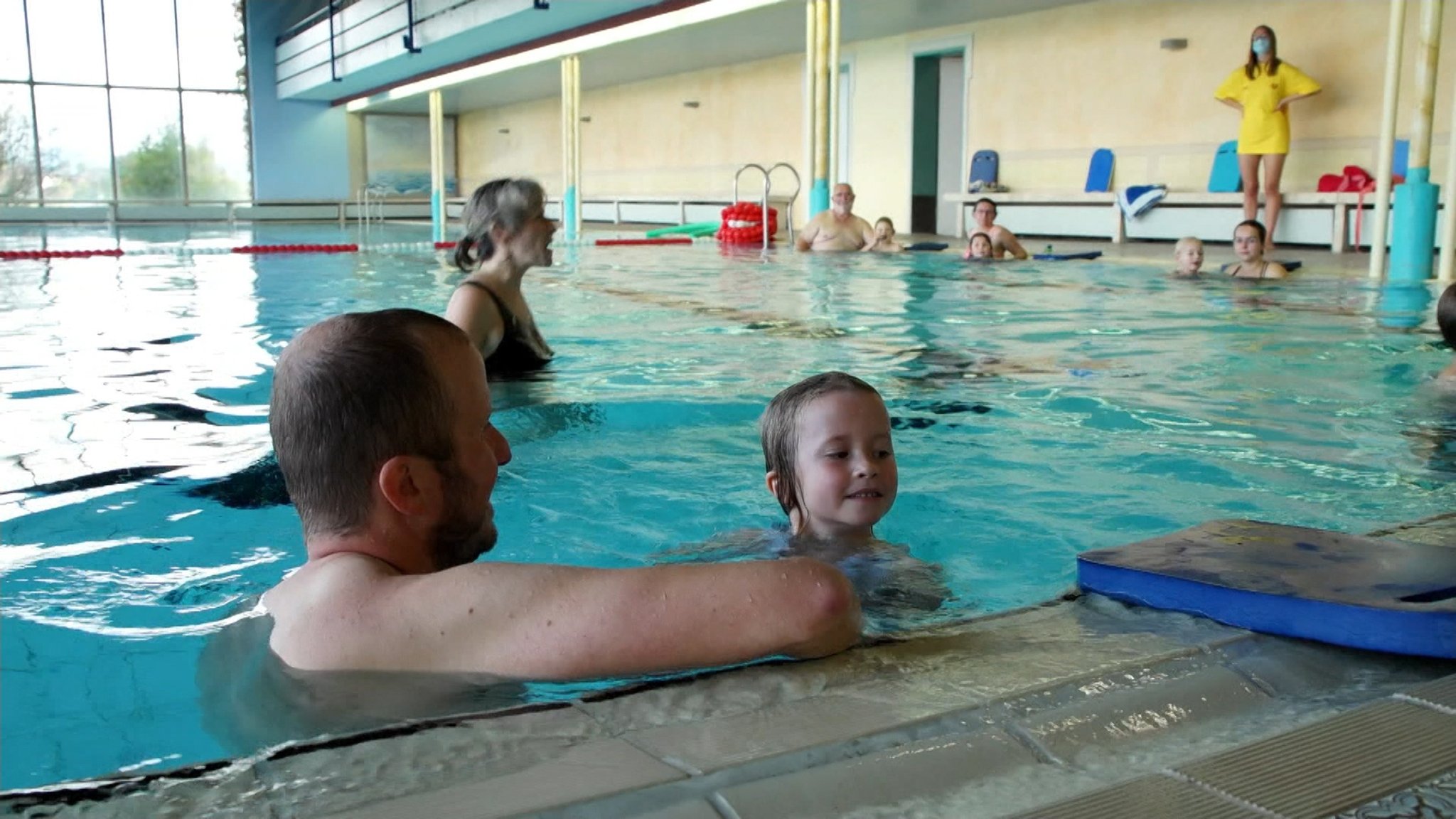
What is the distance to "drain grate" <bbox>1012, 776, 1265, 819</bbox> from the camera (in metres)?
1.26

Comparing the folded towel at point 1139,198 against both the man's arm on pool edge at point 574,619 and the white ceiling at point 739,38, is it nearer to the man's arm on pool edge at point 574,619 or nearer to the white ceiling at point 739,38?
the white ceiling at point 739,38

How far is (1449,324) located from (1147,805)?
4.85 metres

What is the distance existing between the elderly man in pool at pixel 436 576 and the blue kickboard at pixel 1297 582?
56 centimetres

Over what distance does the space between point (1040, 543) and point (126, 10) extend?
3082 cm

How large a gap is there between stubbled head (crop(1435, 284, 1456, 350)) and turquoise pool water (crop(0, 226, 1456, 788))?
24 centimetres

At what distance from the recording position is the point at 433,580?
172 centimetres

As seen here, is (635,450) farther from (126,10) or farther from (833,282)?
(126,10)

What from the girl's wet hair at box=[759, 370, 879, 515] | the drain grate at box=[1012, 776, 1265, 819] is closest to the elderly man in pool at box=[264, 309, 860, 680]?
the drain grate at box=[1012, 776, 1265, 819]

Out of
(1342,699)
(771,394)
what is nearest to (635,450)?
(771,394)

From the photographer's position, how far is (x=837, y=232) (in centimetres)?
1469

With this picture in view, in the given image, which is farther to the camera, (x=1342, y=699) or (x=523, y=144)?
(x=523, y=144)

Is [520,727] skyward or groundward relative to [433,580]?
groundward

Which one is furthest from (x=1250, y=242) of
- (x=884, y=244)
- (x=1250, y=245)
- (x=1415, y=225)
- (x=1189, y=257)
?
(x=884, y=244)

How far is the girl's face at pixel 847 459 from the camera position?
271 cm
